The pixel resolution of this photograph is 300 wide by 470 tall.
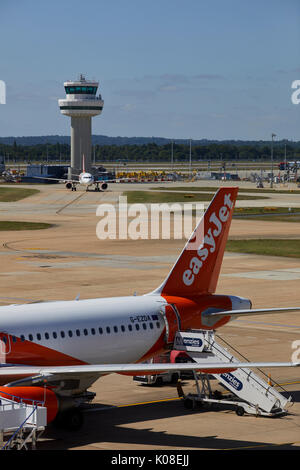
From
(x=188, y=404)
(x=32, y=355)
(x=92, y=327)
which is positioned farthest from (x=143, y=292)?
(x=32, y=355)

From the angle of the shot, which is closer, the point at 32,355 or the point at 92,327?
the point at 32,355

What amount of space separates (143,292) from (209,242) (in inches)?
981

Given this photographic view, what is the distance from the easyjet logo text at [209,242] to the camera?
38.8 metres

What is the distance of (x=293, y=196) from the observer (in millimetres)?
194375

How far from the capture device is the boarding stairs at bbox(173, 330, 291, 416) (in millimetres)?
33781

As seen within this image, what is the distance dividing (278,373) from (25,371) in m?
15.5

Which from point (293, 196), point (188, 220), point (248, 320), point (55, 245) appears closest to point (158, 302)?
point (248, 320)

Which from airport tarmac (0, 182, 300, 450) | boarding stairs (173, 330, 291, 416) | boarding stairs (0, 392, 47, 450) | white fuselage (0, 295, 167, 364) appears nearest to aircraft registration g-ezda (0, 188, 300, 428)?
white fuselage (0, 295, 167, 364)

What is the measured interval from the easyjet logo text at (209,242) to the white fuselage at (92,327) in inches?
86.6

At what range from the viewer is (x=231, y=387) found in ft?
113

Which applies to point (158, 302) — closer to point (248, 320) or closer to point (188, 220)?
point (248, 320)

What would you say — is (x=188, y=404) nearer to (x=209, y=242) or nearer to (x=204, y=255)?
(x=204, y=255)

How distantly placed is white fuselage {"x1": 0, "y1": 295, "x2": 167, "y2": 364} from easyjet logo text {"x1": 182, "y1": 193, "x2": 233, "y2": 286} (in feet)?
7.22

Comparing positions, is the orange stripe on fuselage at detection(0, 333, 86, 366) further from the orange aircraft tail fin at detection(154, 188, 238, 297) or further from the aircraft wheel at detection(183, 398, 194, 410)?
the orange aircraft tail fin at detection(154, 188, 238, 297)
